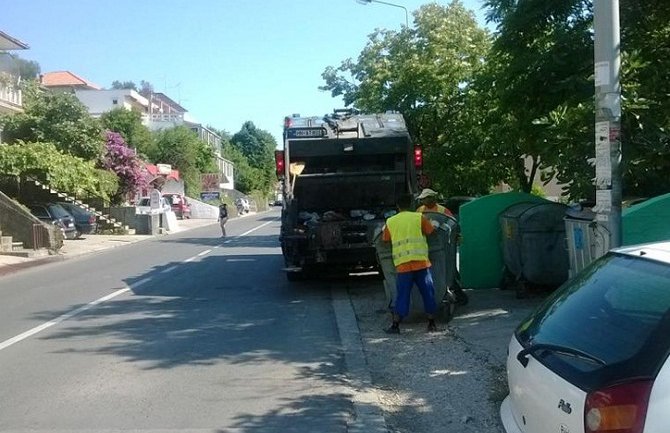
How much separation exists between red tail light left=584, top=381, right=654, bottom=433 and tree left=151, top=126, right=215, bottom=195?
66.8m

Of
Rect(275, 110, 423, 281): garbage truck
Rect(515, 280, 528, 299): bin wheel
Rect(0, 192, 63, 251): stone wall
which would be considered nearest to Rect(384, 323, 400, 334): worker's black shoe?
Rect(515, 280, 528, 299): bin wheel

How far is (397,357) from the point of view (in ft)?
26.7

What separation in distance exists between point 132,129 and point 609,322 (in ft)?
206

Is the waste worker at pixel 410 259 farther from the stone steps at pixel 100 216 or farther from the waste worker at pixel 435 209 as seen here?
the stone steps at pixel 100 216

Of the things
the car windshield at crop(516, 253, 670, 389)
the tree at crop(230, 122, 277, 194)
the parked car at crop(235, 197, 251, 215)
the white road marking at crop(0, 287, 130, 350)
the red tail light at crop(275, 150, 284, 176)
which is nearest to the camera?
the car windshield at crop(516, 253, 670, 389)

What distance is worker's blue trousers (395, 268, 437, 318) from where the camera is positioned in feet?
29.6

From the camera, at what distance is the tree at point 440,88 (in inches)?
844

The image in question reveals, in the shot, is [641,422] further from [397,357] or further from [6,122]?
[6,122]

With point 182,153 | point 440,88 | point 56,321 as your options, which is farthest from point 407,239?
point 182,153

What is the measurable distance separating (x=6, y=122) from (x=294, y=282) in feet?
94.4

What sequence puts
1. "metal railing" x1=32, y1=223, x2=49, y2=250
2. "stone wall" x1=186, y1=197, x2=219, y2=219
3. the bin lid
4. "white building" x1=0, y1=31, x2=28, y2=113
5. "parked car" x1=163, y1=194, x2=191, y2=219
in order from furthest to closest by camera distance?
"stone wall" x1=186, y1=197, x2=219, y2=219
"parked car" x1=163, y1=194, x2=191, y2=219
"white building" x1=0, y1=31, x2=28, y2=113
"metal railing" x1=32, y1=223, x2=49, y2=250
the bin lid

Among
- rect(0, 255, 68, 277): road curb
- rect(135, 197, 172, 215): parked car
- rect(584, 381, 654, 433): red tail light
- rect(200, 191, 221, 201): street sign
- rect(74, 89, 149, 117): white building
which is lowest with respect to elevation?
rect(0, 255, 68, 277): road curb

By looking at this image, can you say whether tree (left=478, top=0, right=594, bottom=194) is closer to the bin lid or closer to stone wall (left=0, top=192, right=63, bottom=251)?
the bin lid

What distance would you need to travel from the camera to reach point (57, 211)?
29703 mm
